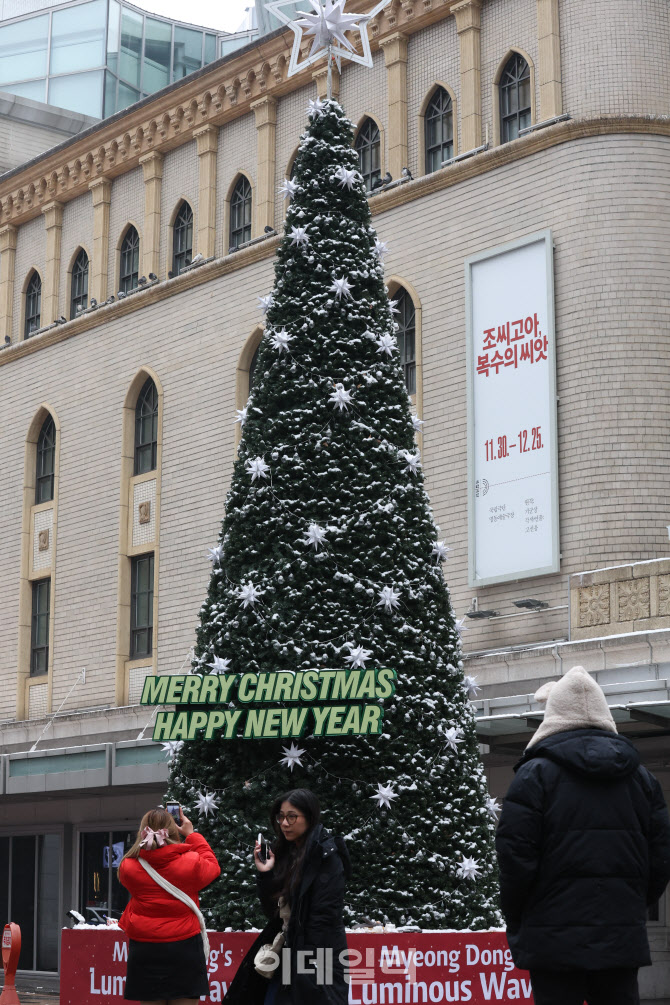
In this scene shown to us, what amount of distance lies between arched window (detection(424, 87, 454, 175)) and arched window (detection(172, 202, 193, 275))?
6434 millimetres

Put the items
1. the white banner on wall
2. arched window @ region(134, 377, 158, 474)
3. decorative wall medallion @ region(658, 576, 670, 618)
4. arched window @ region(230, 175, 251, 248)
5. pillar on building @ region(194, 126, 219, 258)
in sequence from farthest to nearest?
arched window @ region(134, 377, 158, 474) < pillar on building @ region(194, 126, 219, 258) < arched window @ region(230, 175, 251, 248) < the white banner on wall < decorative wall medallion @ region(658, 576, 670, 618)

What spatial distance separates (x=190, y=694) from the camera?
1061 cm

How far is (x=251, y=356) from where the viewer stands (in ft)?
96.7

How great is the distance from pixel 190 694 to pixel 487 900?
96.0 inches

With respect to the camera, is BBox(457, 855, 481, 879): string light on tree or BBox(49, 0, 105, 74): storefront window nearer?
BBox(457, 855, 481, 879): string light on tree

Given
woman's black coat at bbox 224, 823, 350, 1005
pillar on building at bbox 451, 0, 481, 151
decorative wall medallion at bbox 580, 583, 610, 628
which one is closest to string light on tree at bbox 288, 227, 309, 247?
woman's black coat at bbox 224, 823, 350, 1005

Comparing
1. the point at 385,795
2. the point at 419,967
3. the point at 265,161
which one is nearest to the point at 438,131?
the point at 265,161

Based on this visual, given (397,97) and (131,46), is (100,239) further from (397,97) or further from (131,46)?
(131,46)

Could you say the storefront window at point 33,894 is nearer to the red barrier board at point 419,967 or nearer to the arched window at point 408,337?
the arched window at point 408,337

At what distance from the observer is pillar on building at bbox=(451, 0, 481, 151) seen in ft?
85.4

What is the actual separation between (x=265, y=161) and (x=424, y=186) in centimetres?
483

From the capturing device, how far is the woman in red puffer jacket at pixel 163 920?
329 inches

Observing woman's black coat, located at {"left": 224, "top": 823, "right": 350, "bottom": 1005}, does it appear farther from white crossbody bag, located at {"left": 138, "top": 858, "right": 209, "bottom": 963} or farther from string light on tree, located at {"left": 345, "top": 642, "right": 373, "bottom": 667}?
string light on tree, located at {"left": 345, "top": 642, "right": 373, "bottom": 667}

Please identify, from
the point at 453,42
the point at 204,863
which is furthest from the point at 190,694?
the point at 453,42
